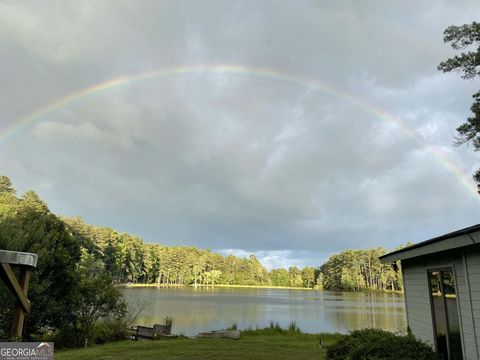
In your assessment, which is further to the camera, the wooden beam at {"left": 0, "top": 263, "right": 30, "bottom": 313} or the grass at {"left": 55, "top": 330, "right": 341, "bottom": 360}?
the grass at {"left": 55, "top": 330, "right": 341, "bottom": 360}

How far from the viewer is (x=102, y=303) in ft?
54.4

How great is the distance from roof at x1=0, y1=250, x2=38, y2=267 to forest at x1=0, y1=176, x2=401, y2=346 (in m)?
9.05

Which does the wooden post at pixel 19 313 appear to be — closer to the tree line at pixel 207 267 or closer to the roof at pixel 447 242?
the roof at pixel 447 242

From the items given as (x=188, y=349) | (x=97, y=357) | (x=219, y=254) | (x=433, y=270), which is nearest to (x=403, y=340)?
(x=433, y=270)

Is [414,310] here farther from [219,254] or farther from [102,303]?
[219,254]

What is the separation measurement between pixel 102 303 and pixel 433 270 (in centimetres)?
1344

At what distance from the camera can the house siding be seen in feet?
21.0

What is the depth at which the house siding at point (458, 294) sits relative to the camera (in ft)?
21.0

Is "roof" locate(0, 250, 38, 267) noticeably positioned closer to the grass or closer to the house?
the grass

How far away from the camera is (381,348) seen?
762 cm

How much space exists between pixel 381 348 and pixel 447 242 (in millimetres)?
2517
